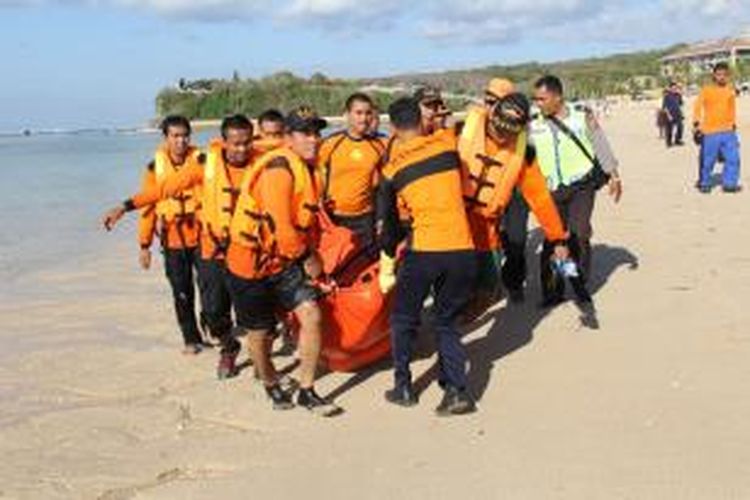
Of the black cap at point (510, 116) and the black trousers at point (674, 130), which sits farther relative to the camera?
the black trousers at point (674, 130)

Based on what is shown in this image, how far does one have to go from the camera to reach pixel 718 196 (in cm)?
1423

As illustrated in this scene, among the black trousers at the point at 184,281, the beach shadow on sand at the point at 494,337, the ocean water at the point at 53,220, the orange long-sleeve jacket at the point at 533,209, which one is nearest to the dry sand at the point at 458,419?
the beach shadow on sand at the point at 494,337

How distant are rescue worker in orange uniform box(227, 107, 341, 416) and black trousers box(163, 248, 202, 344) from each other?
1.46 meters

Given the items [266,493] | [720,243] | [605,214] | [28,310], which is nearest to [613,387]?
[266,493]

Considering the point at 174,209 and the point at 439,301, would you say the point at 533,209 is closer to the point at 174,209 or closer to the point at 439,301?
the point at 439,301

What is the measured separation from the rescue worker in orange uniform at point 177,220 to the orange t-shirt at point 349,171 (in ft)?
2.70

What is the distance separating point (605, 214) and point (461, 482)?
8738 millimetres

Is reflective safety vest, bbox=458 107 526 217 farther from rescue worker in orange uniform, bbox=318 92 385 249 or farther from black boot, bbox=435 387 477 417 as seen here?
black boot, bbox=435 387 477 417

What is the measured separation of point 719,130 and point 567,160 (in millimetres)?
7147

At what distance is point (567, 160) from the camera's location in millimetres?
8375

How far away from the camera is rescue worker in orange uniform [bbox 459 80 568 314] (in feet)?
22.2

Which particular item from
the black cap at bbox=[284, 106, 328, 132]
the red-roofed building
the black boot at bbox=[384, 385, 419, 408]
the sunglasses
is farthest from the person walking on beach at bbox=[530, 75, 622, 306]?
the red-roofed building

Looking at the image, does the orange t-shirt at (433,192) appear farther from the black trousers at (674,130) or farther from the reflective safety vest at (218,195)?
the black trousers at (674,130)

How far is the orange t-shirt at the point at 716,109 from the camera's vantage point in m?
14.6
